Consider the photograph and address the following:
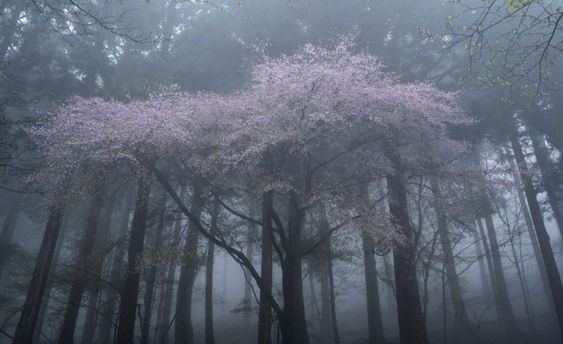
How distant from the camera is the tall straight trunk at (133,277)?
1167 cm

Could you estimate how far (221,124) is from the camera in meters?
11.3

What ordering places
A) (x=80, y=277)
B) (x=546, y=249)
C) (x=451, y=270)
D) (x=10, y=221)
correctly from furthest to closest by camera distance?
1. (x=10, y=221)
2. (x=451, y=270)
3. (x=546, y=249)
4. (x=80, y=277)

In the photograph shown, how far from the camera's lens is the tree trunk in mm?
11039

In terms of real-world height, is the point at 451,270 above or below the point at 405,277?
above

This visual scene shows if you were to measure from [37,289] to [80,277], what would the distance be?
1.25 m

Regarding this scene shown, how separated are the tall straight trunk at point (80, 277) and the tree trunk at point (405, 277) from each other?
8915mm

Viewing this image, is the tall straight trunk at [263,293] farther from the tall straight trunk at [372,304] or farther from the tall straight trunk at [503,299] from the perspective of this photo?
the tall straight trunk at [503,299]

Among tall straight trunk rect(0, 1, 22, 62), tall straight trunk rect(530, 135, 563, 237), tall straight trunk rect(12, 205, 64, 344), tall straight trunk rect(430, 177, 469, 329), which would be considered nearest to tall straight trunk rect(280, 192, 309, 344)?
tall straight trunk rect(430, 177, 469, 329)

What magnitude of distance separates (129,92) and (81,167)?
426cm

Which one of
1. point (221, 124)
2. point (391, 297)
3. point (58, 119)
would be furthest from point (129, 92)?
point (391, 297)

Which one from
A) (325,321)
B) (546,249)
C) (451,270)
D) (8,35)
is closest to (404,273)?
(546,249)

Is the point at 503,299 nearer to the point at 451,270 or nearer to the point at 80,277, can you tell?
the point at 451,270

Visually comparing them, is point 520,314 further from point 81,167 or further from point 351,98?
point 81,167

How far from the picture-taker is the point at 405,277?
11.5m
